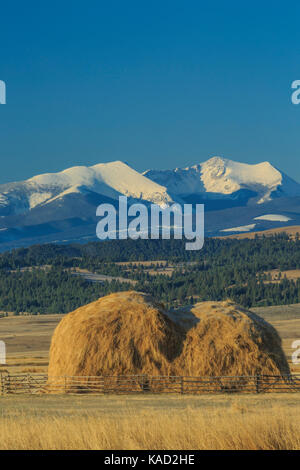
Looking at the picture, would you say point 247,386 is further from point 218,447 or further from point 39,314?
point 39,314

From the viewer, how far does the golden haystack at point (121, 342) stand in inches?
1470

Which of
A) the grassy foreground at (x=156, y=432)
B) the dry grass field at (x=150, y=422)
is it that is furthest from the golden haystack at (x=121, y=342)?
the grassy foreground at (x=156, y=432)

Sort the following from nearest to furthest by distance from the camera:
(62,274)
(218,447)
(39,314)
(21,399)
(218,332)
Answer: (218,447) → (21,399) → (218,332) → (39,314) → (62,274)

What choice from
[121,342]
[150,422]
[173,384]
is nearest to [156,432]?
[150,422]

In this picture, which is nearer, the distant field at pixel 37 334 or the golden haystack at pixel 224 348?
the golden haystack at pixel 224 348

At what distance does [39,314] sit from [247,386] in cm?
11891

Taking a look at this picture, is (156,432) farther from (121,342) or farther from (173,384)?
(121,342)

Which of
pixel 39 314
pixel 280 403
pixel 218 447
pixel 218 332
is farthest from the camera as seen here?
pixel 39 314

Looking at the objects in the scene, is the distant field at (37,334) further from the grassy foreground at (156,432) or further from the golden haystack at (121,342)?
the grassy foreground at (156,432)

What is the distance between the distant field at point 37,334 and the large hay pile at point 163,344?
1396cm

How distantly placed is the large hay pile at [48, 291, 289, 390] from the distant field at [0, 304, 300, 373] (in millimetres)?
13957

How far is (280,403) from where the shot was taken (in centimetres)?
3206

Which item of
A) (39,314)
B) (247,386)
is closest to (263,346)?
(247,386)
